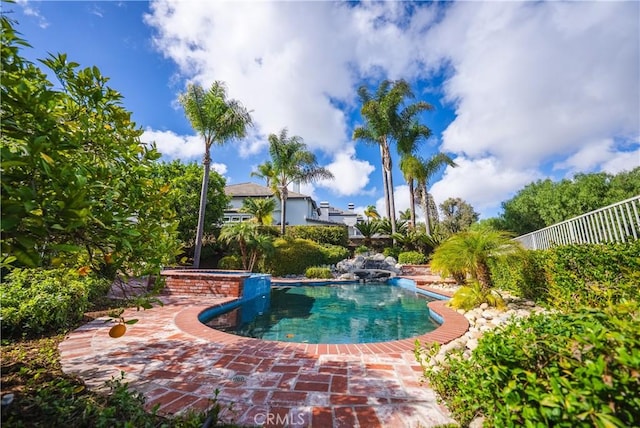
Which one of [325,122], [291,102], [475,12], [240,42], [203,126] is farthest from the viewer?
[325,122]

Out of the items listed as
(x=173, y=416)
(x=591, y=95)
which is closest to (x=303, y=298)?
(x=173, y=416)

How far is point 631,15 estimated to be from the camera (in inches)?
194

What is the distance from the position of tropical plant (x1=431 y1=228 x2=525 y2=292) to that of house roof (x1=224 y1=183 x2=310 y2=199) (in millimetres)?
24689

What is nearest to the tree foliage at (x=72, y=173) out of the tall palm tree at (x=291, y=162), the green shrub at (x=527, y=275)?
the green shrub at (x=527, y=275)

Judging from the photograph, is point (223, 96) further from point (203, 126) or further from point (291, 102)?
point (291, 102)

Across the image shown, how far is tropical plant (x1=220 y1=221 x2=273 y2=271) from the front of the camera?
1617 centimetres

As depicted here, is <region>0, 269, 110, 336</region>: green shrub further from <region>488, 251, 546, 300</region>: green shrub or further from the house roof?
the house roof

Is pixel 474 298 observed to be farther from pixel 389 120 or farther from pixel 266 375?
pixel 389 120

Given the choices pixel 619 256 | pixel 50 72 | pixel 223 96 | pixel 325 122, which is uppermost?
pixel 223 96

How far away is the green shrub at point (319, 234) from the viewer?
72.7 feet

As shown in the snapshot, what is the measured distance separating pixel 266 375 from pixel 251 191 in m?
31.8

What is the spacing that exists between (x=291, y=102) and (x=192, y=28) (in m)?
6.78

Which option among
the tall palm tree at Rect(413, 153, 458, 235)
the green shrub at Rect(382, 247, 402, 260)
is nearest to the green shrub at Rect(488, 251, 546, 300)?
the green shrub at Rect(382, 247, 402, 260)

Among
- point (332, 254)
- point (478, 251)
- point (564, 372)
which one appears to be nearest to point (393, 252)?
point (332, 254)
